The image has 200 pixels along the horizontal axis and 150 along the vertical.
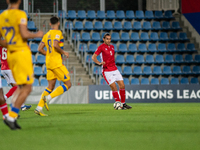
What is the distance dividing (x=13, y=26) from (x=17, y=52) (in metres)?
0.39

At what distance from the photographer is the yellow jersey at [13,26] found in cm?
524

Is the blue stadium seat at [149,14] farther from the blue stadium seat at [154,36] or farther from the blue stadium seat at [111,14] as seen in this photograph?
the blue stadium seat at [111,14]

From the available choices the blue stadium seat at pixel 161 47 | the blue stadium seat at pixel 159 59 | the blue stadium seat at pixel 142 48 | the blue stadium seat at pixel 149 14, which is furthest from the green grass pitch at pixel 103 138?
the blue stadium seat at pixel 149 14

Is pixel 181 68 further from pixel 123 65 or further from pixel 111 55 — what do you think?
pixel 111 55

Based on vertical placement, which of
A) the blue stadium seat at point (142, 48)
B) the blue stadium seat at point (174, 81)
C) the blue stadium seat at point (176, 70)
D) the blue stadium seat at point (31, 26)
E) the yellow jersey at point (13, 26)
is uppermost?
the blue stadium seat at point (31, 26)

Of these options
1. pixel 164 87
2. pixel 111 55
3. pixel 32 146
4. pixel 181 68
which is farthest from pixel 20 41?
pixel 181 68

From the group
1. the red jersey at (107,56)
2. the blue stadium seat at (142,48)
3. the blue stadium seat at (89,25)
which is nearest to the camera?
the red jersey at (107,56)

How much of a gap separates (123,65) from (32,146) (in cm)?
1633

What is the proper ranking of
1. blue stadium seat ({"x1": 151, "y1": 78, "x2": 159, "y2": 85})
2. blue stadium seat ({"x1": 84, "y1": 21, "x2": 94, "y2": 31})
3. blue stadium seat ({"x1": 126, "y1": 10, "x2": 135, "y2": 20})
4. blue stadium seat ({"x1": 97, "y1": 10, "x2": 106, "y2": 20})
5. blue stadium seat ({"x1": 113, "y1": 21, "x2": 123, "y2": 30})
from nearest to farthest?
blue stadium seat ({"x1": 151, "y1": 78, "x2": 159, "y2": 85}), blue stadium seat ({"x1": 84, "y1": 21, "x2": 94, "y2": 31}), blue stadium seat ({"x1": 113, "y1": 21, "x2": 123, "y2": 30}), blue stadium seat ({"x1": 97, "y1": 10, "x2": 106, "y2": 20}), blue stadium seat ({"x1": 126, "y1": 10, "x2": 135, "y2": 20})

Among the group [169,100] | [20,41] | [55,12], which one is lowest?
[169,100]

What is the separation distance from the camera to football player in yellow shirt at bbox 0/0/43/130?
17.0 feet

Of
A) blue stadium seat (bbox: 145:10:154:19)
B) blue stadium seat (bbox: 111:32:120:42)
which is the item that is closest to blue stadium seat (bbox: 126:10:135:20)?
blue stadium seat (bbox: 145:10:154:19)

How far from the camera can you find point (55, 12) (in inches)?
925

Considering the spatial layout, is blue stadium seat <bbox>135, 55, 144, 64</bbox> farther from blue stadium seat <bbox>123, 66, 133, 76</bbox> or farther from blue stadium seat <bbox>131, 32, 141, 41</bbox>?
blue stadium seat <bbox>131, 32, 141, 41</bbox>
